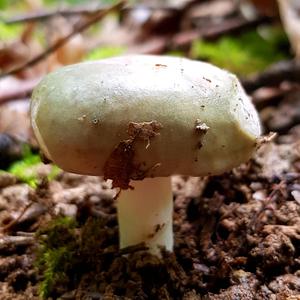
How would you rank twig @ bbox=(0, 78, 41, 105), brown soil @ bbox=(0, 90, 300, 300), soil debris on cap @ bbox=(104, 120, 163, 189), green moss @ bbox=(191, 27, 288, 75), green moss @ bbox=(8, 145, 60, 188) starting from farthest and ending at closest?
green moss @ bbox=(191, 27, 288, 75), twig @ bbox=(0, 78, 41, 105), green moss @ bbox=(8, 145, 60, 188), brown soil @ bbox=(0, 90, 300, 300), soil debris on cap @ bbox=(104, 120, 163, 189)

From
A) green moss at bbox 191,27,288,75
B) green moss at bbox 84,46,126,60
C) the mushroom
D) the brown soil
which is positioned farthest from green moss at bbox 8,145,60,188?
green moss at bbox 191,27,288,75

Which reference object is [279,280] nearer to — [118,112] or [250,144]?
[250,144]

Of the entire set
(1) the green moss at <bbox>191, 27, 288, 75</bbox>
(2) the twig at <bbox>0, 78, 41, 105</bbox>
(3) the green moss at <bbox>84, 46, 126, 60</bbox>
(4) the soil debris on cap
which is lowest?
(1) the green moss at <bbox>191, 27, 288, 75</bbox>

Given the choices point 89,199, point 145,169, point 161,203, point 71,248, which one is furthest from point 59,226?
point 145,169

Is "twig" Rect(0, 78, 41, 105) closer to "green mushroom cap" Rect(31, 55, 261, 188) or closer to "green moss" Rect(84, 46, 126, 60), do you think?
"green moss" Rect(84, 46, 126, 60)

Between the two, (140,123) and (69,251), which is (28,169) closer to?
(69,251)

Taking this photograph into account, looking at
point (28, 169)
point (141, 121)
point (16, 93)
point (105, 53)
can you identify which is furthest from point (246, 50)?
point (141, 121)

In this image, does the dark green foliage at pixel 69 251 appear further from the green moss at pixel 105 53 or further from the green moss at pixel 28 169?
the green moss at pixel 105 53
